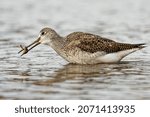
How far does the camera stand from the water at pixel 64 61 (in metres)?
11.4

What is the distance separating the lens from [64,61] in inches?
579

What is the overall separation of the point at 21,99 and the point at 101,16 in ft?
40.0

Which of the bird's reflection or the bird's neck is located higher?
the bird's neck

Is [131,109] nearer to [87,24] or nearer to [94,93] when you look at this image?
[94,93]

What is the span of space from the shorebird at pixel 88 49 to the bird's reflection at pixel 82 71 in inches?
7.7

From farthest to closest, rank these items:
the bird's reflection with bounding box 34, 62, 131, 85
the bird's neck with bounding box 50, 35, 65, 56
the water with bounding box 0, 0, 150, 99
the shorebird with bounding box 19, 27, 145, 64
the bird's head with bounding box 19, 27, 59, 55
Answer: the bird's head with bounding box 19, 27, 59, 55
the bird's neck with bounding box 50, 35, 65, 56
the shorebird with bounding box 19, 27, 145, 64
the bird's reflection with bounding box 34, 62, 131, 85
the water with bounding box 0, 0, 150, 99

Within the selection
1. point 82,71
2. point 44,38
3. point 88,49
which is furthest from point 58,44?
point 82,71

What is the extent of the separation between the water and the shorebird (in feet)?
0.72

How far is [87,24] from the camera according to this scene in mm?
20953

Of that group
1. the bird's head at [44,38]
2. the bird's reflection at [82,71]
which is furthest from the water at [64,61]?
the bird's head at [44,38]

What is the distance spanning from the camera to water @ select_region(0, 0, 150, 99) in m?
11.4

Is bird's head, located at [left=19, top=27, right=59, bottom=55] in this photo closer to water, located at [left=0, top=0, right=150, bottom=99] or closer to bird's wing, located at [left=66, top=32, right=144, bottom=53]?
water, located at [left=0, top=0, right=150, bottom=99]

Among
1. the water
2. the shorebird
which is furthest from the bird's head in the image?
the water

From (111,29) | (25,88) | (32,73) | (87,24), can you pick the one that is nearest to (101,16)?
(87,24)
